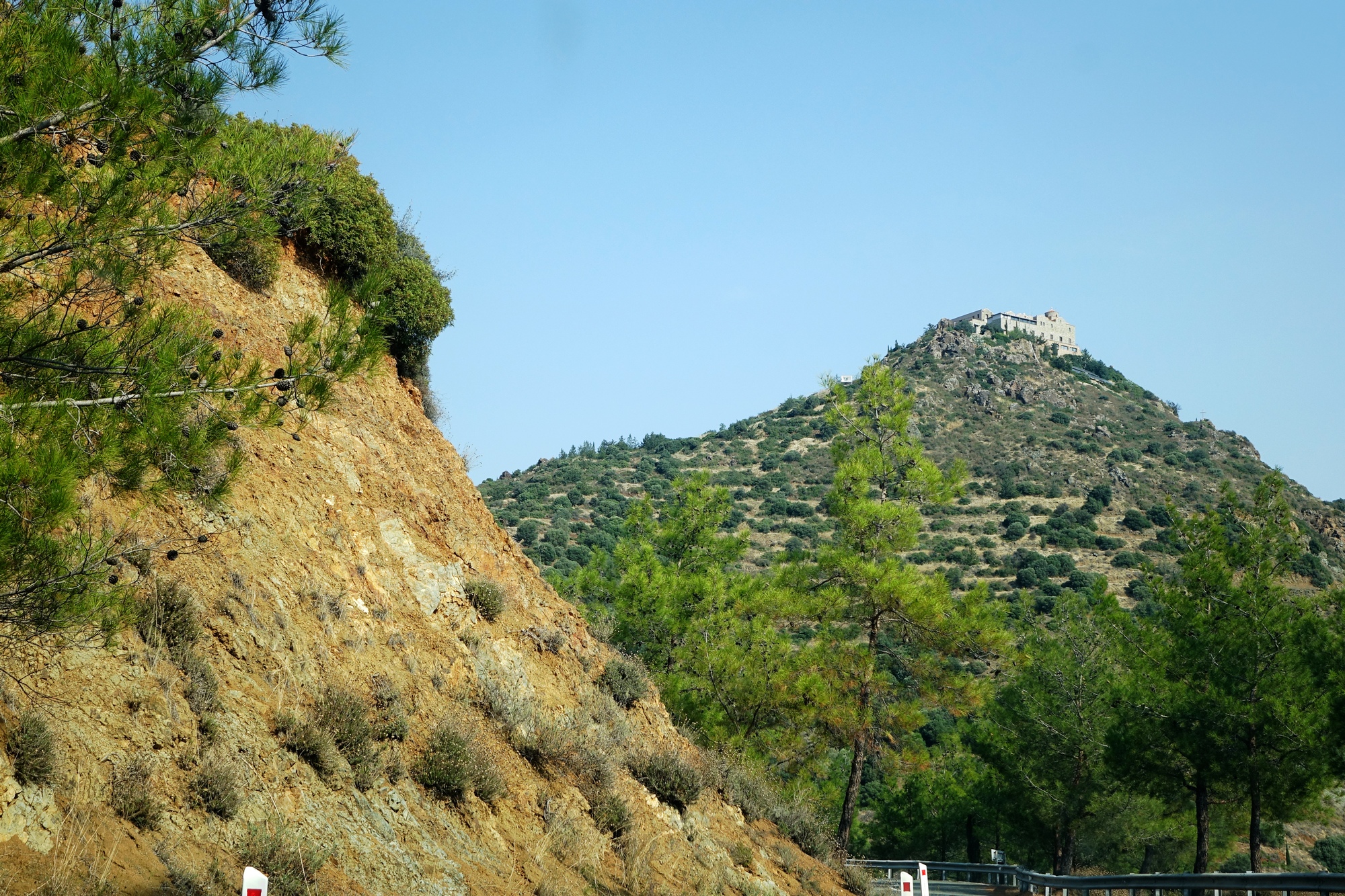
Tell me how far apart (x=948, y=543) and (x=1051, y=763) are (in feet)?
145

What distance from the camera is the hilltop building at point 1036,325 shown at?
504ft

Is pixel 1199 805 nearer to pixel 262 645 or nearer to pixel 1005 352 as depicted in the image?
pixel 262 645

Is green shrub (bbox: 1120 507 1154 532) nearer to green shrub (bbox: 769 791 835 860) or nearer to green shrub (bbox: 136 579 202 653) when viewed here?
green shrub (bbox: 769 791 835 860)

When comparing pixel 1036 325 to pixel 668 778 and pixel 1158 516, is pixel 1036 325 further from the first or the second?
pixel 668 778

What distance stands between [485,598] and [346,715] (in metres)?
4.48

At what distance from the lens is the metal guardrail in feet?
40.0

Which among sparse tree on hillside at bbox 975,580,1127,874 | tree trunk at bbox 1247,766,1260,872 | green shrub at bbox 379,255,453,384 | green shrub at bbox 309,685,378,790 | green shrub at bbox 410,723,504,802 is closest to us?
green shrub at bbox 309,685,378,790

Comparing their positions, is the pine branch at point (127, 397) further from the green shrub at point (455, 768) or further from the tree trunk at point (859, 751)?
the tree trunk at point (859, 751)

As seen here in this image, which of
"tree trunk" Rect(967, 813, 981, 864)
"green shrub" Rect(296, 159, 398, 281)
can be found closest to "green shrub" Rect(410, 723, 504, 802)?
"green shrub" Rect(296, 159, 398, 281)

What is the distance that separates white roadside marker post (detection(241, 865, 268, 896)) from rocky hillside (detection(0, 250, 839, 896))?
1614 millimetres

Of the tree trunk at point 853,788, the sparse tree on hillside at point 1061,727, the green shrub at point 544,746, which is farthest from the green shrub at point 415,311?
the sparse tree on hillside at point 1061,727

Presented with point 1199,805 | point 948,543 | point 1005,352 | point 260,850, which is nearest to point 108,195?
point 260,850

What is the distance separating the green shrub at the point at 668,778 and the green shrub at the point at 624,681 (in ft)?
4.65

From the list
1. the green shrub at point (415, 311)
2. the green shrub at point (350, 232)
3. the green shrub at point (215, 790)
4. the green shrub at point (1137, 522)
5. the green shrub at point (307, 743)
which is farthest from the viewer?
the green shrub at point (1137, 522)
